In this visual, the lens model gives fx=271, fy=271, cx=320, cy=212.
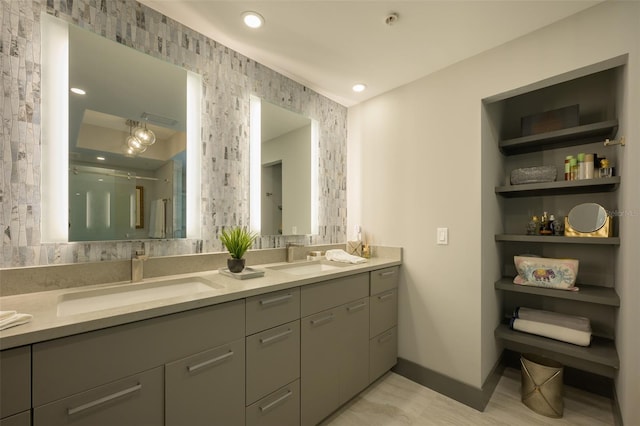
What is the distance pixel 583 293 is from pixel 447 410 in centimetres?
117

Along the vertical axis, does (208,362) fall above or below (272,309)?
below

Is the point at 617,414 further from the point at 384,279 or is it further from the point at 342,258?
the point at 342,258

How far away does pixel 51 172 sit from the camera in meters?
1.25

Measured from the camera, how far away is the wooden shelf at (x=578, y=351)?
1635mm

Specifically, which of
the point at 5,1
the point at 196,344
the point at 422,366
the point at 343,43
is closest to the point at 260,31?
the point at 343,43

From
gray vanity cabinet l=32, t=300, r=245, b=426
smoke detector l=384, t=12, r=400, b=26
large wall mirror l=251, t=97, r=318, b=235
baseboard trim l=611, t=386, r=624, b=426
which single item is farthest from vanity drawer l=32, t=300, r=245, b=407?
baseboard trim l=611, t=386, r=624, b=426

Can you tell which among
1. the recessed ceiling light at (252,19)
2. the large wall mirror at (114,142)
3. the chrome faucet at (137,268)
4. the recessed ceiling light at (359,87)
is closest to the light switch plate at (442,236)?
the recessed ceiling light at (359,87)

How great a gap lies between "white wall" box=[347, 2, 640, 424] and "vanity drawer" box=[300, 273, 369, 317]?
0.56 metres

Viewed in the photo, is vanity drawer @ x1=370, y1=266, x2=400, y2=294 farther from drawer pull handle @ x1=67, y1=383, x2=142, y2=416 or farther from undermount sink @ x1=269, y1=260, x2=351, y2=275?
drawer pull handle @ x1=67, y1=383, x2=142, y2=416

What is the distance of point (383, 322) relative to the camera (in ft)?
6.98

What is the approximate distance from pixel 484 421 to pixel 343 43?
2615 mm

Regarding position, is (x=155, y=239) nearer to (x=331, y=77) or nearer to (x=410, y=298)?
(x=331, y=77)

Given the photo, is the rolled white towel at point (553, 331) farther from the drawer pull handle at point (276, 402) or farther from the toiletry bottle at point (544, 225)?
the drawer pull handle at point (276, 402)

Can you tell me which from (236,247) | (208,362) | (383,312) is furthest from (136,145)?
(383,312)
